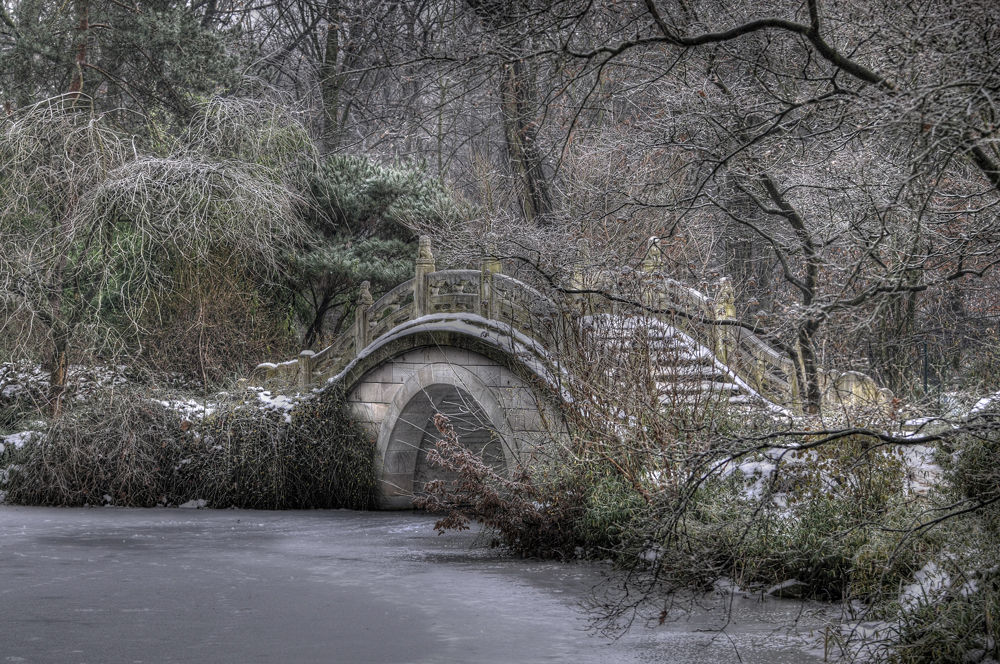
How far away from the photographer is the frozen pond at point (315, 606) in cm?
721

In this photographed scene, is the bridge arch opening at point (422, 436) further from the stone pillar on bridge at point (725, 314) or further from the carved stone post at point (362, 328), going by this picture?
the stone pillar on bridge at point (725, 314)

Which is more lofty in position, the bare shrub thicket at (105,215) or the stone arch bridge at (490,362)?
the bare shrub thicket at (105,215)

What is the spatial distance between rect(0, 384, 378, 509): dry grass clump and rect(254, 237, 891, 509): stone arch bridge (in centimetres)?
48

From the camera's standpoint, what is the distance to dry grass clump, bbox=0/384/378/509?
1565cm

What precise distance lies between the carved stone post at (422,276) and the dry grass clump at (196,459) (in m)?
2.11

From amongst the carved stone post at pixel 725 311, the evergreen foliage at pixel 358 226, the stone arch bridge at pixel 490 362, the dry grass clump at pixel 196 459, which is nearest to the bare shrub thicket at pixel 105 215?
the dry grass clump at pixel 196 459


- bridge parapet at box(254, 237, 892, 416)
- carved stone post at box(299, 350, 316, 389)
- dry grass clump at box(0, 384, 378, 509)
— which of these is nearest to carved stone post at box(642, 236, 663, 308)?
bridge parapet at box(254, 237, 892, 416)

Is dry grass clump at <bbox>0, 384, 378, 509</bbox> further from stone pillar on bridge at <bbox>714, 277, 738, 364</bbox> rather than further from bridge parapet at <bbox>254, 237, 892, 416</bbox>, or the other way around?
stone pillar on bridge at <bbox>714, 277, 738, 364</bbox>

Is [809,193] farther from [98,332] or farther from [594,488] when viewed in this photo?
[98,332]

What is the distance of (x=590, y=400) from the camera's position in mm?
10336

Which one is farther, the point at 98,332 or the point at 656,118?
the point at 98,332

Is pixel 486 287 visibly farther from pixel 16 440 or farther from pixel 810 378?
pixel 16 440

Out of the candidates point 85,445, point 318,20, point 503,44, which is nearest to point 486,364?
point 85,445

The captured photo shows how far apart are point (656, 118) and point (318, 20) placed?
1253 centimetres
